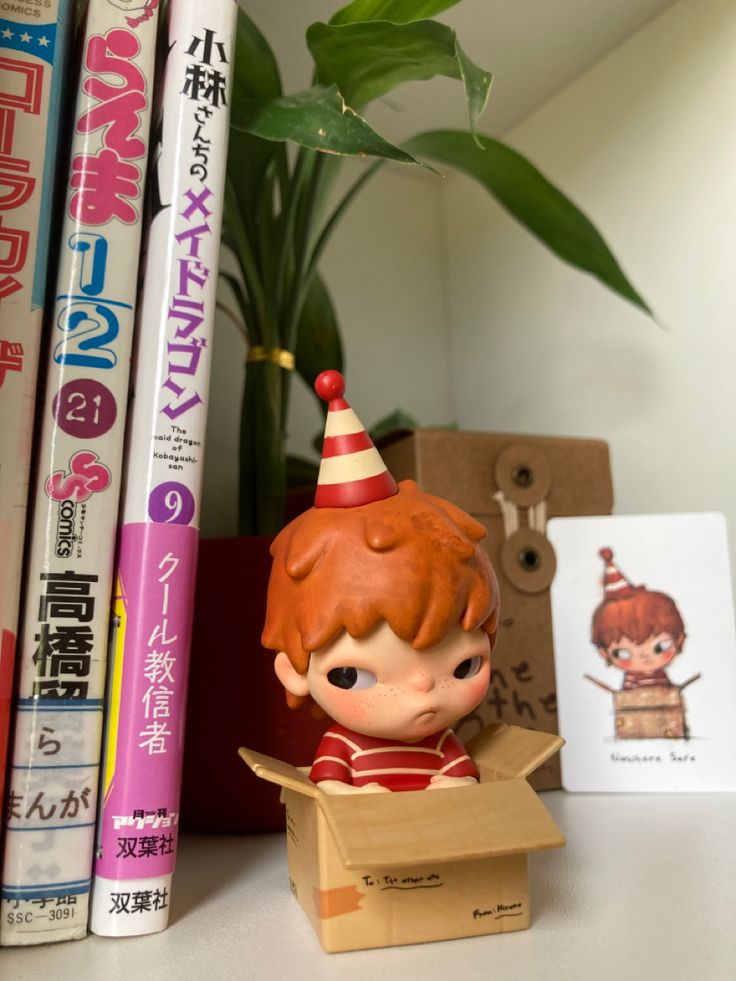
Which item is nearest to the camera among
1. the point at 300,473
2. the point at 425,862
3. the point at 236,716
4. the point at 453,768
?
the point at 425,862

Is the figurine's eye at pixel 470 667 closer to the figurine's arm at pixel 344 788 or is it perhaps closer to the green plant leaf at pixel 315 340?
the figurine's arm at pixel 344 788

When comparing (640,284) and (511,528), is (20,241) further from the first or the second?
(640,284)

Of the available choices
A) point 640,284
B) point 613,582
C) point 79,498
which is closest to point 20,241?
point 79,498

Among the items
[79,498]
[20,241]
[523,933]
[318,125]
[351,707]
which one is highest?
[318,125]

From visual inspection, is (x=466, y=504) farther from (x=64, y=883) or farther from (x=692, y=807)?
(x=64, y=883)

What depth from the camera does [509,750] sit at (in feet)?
1.60

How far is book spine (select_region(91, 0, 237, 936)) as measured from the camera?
0.41 metres

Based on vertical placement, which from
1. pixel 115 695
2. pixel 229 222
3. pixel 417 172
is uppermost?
pixel 417 172

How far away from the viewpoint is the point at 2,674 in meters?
0.40

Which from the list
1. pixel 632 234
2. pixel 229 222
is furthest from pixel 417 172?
pixel 229 222

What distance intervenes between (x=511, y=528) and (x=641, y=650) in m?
0.14

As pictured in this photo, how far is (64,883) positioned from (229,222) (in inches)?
18.8

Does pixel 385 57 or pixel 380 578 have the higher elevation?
pixel 385 57

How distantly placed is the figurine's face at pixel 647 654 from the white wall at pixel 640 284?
0.15 metres
